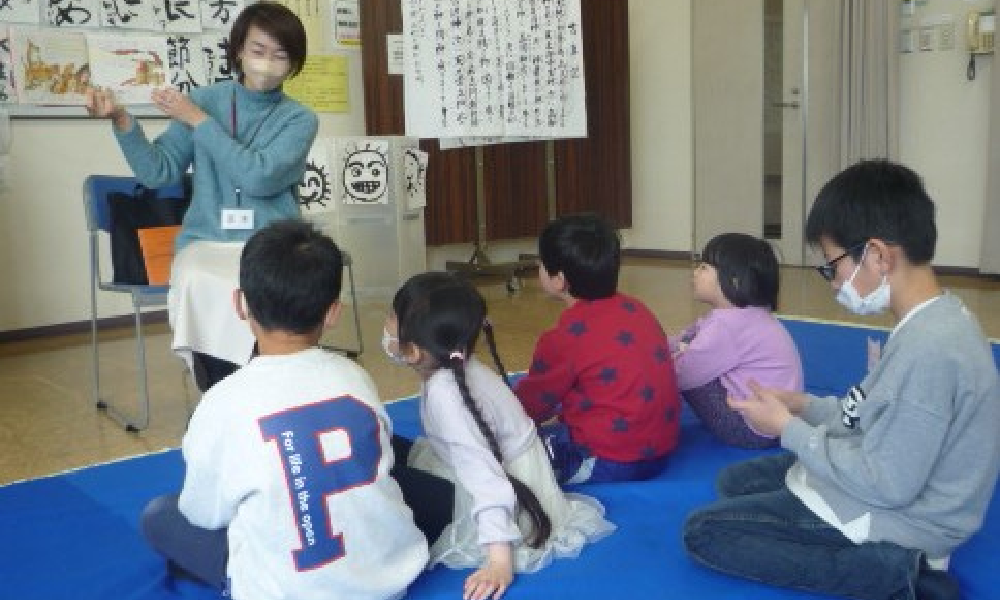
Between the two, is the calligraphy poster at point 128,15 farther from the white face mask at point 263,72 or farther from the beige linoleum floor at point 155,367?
the white face mask at point 263,72

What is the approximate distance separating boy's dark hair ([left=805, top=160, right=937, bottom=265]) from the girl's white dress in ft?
2.03

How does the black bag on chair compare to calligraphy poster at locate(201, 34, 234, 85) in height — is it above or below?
below

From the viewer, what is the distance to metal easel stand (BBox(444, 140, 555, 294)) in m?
5.24

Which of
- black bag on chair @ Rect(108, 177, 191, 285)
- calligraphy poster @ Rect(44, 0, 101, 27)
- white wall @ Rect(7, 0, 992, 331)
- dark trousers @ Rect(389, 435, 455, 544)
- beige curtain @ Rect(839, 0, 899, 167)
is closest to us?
dark trousers @ Rect(389, 435, 455, 544)

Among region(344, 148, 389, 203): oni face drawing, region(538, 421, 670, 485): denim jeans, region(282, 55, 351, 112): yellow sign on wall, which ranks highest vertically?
region(282, 55, 351, 112): yellow sign on wall

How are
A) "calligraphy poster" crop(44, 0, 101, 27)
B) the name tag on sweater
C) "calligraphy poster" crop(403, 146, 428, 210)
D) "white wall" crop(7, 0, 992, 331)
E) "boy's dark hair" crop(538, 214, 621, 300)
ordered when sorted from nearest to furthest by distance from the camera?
"boy's dark hair" crop(538, 214, 621, 300)
the name tag on sweater
"calligraphy poster" crop(44, 0, 101, 27)
"white wall" crop(7, 0, 992, 331)
"calligraphy poster" crop(403, 146, 428, 210)

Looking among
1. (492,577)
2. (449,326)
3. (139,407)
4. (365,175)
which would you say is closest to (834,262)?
(449,326)

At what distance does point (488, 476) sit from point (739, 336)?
2.75 ft

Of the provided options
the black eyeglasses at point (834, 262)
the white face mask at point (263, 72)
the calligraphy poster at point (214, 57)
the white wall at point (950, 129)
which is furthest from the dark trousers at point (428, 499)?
the white wall at point (950, 129)

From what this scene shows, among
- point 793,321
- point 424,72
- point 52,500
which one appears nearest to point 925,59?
point 793,321

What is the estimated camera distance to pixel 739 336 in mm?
2119

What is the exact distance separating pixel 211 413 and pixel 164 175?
136cm

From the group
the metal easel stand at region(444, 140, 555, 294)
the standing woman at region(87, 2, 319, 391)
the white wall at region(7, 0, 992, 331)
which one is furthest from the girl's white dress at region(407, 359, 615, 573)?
the metal easel stand at region(444, 140, 555, 294)

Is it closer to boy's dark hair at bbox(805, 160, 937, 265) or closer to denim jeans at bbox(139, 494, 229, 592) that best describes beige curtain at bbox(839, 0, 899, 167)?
boy's dark hair at bbox(805, 160, 937, 265)
